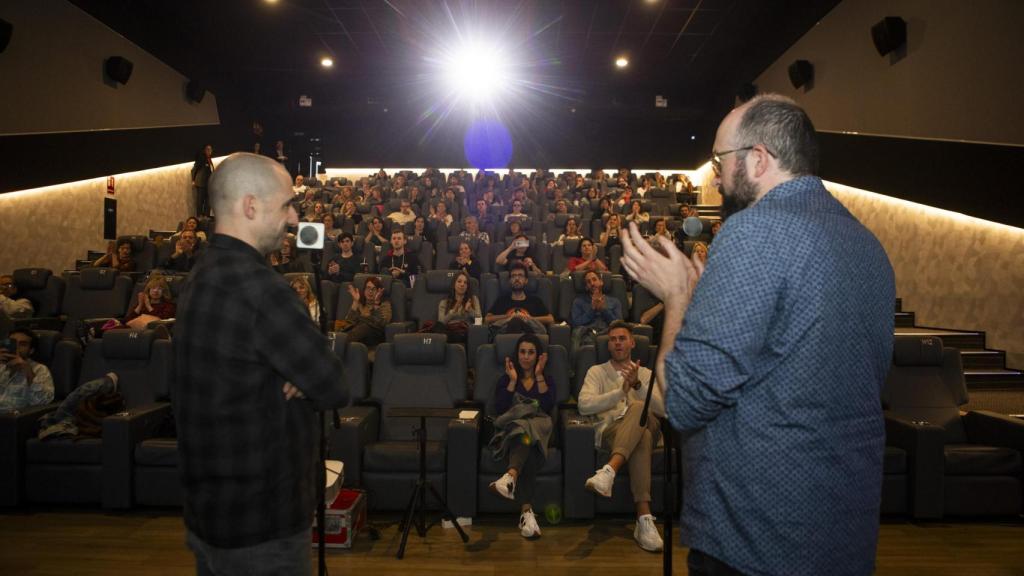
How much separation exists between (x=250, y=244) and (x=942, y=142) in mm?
6704

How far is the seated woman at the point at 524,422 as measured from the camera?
3.31 metres

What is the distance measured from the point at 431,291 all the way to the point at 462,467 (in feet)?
8.36

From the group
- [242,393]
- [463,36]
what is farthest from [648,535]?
[463,36]

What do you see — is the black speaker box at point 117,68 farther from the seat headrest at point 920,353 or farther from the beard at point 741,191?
the beard at point 741,191

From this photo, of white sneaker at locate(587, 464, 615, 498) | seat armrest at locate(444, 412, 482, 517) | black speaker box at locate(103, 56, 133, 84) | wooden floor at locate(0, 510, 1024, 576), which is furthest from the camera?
black speaker box at locate(103, 56, 133, 84)

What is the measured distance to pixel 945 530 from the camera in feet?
11.0

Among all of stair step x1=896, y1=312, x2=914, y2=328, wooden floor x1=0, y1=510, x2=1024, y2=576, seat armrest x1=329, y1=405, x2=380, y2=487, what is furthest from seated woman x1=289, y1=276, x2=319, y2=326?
stair step x1=896, y1=312, x2=914, y2=328

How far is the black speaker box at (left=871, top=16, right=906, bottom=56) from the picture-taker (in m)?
6.57

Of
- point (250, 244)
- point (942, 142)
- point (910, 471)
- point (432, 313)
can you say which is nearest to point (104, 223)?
point (432, 313)

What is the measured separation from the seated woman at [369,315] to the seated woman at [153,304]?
154 cm

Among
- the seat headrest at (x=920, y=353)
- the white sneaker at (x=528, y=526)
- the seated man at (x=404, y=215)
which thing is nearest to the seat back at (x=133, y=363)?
the white sneaker at (x=528, y=526)

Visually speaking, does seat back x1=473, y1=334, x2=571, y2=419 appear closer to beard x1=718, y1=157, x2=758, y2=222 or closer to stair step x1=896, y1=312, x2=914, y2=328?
beard x1=718, y1=157, x2=758, y2=222

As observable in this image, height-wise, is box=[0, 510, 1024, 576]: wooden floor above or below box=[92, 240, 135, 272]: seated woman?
below

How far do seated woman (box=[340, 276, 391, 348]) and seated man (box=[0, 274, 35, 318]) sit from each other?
2.86m
